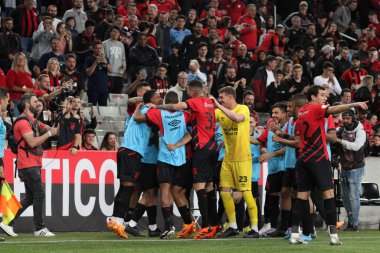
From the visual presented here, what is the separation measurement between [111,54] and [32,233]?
22.3ft

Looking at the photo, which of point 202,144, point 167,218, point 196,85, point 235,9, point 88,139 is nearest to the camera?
point 167,218

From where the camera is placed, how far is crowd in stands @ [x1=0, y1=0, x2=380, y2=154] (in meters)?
21.8

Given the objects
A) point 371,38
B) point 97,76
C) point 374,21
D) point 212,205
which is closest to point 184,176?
point 212,205

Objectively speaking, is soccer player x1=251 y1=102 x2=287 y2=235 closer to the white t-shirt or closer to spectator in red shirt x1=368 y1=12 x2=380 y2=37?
the white t-shirt

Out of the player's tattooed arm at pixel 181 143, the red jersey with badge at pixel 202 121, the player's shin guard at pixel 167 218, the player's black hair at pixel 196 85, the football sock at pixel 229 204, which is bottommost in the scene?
the player's shin guard at pixel 167 218

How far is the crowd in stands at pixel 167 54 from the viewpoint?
21.8 metres

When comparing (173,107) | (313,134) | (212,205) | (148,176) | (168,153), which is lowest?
(212,205)

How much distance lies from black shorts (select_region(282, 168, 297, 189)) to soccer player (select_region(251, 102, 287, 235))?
1.42ft

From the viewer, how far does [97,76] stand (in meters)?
22.7

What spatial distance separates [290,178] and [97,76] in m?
7.05

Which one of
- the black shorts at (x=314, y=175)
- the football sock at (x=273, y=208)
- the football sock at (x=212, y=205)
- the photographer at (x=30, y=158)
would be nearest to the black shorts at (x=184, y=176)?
the football sock at (x=212, y=205)

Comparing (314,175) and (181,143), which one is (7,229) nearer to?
(181,143)

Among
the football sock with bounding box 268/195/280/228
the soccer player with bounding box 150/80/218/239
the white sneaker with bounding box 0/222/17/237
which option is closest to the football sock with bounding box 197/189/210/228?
the soccer player with bounding box 150/80/218/239

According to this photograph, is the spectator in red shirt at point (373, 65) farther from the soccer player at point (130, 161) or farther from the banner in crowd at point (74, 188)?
the soccer player at point (130, 161)
